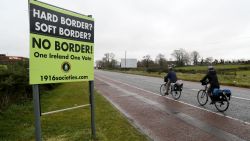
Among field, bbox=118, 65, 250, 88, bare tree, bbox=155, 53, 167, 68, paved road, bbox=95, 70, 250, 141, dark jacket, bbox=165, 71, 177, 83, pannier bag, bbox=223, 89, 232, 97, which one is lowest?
paved road, bbox=95, 70, 250, 141

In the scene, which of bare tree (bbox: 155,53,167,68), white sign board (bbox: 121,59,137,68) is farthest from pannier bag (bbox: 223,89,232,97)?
white sign board (bbox: 121,59,137,68)

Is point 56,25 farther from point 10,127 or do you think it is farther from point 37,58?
point 10,127

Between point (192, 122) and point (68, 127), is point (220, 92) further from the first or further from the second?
point (68, 127)

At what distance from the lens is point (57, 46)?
489cm

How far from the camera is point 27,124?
7.32m

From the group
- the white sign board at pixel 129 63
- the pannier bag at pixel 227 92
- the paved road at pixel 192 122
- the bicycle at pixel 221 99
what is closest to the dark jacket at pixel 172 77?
the paved road at pixel 192 122

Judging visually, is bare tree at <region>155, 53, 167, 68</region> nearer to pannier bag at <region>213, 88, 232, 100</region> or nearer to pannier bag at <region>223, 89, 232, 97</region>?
pannier bag at <region>213, 88, 232, 100</region>

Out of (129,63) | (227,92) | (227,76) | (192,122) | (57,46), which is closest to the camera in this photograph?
(57,46)

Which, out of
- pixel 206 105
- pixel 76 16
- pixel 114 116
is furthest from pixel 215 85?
pixel 76 16

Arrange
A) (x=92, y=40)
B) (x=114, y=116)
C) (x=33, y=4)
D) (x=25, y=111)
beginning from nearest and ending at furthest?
(x=33, y=4), (x=92, y=40), (x=114, y=116), (x=25, y=111)

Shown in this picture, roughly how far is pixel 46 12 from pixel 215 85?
7.73 metres

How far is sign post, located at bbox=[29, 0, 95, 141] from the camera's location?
445 centimetres

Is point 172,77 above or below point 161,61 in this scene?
below

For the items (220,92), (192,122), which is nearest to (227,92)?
(220,92)
